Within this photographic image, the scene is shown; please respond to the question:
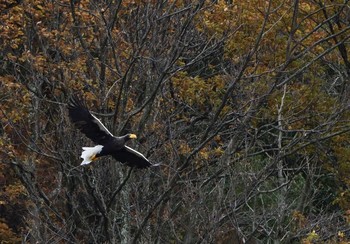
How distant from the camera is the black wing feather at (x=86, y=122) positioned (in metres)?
15.4

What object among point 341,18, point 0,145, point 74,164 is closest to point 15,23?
point 0,145

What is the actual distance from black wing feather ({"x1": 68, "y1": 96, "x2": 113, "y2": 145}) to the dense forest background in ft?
2.45

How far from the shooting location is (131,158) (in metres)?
16.1

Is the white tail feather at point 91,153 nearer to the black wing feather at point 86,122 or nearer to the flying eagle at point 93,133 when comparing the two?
the flying eagle at point 93,133

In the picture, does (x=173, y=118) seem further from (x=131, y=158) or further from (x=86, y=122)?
(x=86, y=122)

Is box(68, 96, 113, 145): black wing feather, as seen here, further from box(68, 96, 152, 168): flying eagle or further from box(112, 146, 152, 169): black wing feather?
box(112, 146, 152, 169): black wing feather

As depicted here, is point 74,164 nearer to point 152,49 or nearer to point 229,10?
point 152,49

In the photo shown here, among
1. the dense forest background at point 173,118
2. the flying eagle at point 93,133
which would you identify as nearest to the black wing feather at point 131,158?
the flying eagle at point 93,133

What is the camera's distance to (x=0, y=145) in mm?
20266

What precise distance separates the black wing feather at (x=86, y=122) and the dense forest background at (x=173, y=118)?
75cm

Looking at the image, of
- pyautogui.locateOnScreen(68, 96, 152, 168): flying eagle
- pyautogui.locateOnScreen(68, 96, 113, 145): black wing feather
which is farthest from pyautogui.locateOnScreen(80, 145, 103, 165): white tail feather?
pyautogui.locateOnScreen(68, 96, 113, 145): black wing feather

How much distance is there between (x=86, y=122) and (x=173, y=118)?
558 cm

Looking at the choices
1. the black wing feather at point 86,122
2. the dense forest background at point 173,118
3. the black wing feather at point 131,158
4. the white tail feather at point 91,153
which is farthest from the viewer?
the dense forest background at point 173,118

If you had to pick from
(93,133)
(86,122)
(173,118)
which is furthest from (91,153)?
(173,118)
